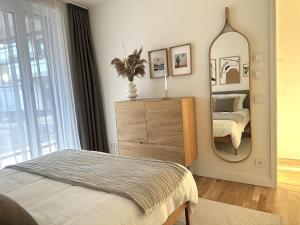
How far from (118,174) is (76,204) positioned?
0.41 metres

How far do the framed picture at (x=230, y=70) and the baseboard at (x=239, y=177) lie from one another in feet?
3.84

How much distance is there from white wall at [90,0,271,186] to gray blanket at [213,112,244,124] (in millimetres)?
122

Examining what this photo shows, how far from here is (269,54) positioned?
2443mm

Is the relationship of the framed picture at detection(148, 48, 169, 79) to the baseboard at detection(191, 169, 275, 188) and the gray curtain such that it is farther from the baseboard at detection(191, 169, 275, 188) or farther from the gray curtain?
the baseboard at detection(191, 169, 275, 188)

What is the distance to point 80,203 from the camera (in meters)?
1.26

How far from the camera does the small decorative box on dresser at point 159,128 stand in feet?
8.94

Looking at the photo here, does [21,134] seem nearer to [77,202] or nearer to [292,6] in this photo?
[77,202]

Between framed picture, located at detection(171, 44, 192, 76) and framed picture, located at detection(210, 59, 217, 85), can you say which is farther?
framed picture, located at detection(171, 44, 192, 76)

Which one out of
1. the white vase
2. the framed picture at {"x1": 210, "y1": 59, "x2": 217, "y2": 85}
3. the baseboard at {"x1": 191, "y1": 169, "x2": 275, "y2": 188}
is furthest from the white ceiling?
the baseboard at {"x1": 191, "y1": 169, "x2": 275, "y2": 188}

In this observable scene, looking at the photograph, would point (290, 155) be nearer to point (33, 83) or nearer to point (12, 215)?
point (12, 215)

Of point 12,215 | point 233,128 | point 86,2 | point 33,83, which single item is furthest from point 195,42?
point 12,215

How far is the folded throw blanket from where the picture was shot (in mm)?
970

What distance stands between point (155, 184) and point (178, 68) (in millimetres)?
1944

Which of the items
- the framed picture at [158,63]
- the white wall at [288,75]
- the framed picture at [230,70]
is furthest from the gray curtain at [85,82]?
the white wall at [288,75]
